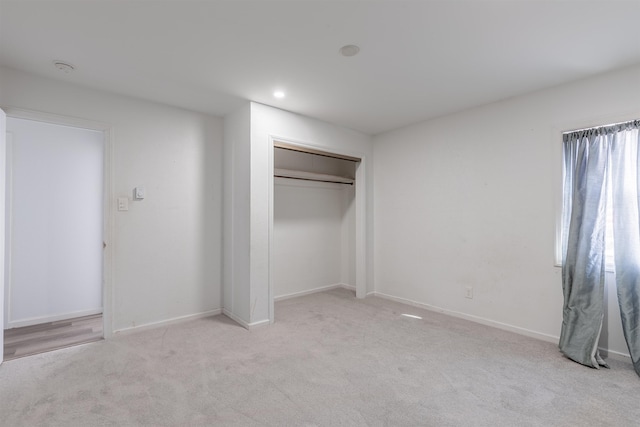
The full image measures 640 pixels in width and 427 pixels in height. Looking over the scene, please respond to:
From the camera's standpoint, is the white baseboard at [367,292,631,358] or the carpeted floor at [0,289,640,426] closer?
the carpeted floor at [0,289,640,426]

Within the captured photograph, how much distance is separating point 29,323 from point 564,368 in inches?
203

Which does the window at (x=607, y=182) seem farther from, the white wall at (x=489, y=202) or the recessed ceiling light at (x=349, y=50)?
the recessed ceiling light at (x=349, y=50)

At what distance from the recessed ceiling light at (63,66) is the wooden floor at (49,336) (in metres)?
2.40

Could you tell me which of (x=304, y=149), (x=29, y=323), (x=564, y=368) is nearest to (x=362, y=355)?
(x=564, y=368)

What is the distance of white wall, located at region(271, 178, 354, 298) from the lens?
4355 millimetres

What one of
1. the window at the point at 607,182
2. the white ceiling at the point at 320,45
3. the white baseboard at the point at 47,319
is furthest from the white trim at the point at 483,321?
the white baseboard at the point at 47,319

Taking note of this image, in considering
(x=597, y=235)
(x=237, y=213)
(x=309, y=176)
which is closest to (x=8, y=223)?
(x=237, y=213)

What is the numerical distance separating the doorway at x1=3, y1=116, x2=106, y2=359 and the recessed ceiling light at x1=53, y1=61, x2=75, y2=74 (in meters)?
0.64

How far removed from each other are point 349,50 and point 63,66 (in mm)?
2274

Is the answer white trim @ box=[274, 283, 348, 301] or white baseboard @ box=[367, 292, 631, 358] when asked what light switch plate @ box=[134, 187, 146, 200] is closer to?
white trim @ box=[274, 283, 348, 301]

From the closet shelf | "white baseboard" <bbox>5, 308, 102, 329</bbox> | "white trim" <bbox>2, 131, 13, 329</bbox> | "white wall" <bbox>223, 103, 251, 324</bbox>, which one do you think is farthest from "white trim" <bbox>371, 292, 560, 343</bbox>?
"white trim" <bbox>2, 131, 13, 329</bbox>

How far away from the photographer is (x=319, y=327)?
3.21m

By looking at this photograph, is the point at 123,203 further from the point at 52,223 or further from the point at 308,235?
the point at 308,235

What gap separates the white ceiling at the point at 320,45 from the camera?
1.81m
